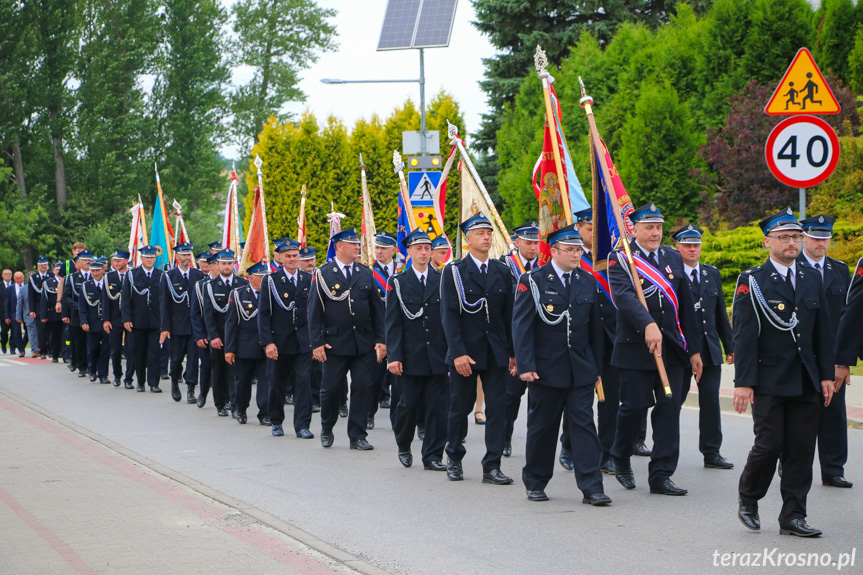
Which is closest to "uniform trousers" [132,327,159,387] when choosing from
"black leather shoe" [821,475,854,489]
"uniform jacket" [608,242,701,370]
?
"uniform jacket" [608,242,701,370]

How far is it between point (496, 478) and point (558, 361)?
4.58ft

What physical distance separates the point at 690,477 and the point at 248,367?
20.0ft

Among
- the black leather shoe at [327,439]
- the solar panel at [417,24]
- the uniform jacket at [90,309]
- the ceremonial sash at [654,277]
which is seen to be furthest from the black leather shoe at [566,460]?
the solar panel at [417,24]

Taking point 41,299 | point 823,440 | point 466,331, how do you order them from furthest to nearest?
1. point 41,299
2. point 466,331
3. point 823,440

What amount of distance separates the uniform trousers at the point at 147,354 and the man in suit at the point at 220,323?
2703 millimetres

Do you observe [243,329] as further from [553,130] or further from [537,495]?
[537,495]

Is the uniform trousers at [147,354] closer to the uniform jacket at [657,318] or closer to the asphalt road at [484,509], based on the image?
the asphalt road at [484,509]

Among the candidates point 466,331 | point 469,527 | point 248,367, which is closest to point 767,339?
point 469,527

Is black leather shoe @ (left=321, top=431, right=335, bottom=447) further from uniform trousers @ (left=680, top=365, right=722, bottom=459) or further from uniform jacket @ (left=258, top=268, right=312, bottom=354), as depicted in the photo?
uniform trousers @ (left=680, top=365, right=722, bottom=459)

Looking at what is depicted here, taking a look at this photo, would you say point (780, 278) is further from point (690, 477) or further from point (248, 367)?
point (248, 367)

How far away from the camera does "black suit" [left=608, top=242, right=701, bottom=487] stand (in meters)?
8.19

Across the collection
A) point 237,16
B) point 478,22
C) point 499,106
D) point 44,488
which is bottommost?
point 44,488

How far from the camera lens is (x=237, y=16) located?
5441 cm
